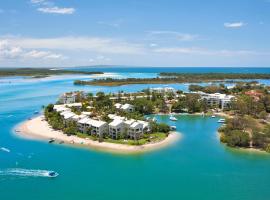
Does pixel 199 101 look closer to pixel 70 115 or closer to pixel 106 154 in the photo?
pixel 70 115

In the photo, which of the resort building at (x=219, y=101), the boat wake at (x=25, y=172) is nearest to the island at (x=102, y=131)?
the boat wake at (x=25, y=172)

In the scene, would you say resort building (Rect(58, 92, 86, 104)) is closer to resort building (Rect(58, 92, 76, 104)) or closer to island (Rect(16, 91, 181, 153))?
resort building (Rect(58, 92, 76, 104))

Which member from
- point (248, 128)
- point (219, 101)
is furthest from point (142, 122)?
point (219, 101)

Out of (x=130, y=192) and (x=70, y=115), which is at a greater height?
(x=70, y=115)

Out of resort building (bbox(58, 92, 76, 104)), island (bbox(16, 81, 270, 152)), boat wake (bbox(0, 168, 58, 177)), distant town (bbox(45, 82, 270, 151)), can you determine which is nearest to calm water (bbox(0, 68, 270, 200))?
boat wake (bbox(0, 168, 58, 177))

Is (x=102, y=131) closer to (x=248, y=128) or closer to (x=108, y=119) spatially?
(x=108, y=119)

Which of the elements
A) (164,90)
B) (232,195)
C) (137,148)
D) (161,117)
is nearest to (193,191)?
(232,195)
